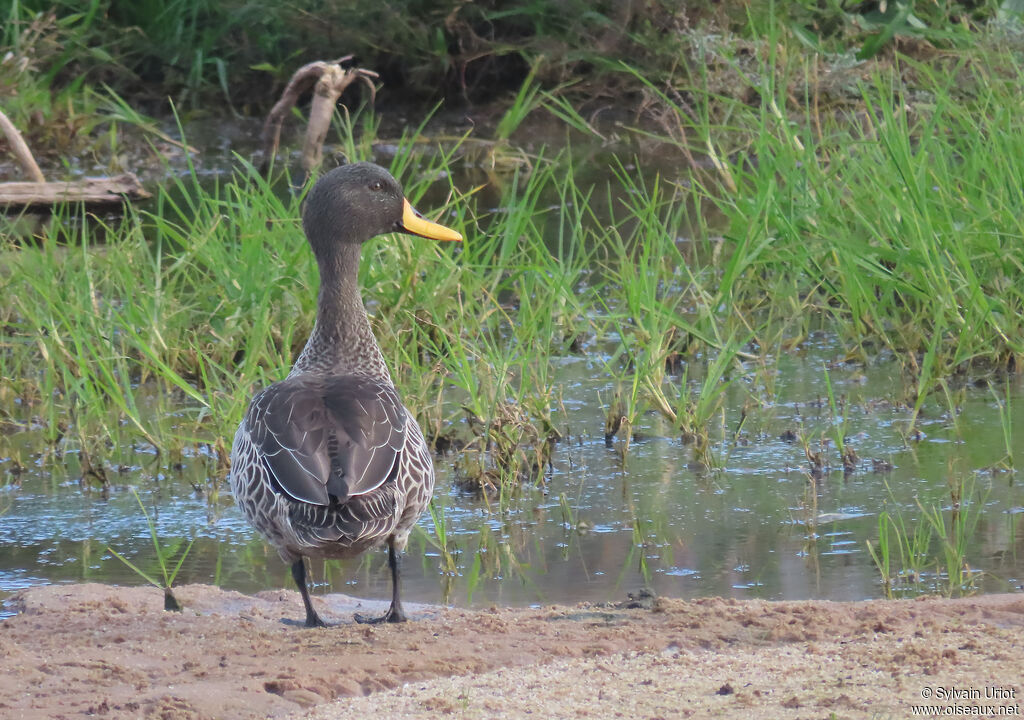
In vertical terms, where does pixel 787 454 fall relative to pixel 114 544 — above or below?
above

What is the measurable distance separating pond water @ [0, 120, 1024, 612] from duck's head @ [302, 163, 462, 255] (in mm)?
908

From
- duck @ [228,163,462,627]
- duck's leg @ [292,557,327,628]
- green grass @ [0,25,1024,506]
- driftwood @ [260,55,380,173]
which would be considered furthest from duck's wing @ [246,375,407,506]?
driftwood @ [260,55,380,173]

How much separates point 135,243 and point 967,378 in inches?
136

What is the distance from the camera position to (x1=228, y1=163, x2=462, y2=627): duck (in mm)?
3752

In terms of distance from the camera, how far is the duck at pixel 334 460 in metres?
3.75

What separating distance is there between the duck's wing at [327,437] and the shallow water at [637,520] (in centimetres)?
59

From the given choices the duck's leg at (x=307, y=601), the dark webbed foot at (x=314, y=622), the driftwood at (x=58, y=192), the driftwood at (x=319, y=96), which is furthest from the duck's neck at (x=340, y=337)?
the driftwood at (x=58, y=192)

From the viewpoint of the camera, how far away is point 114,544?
486cm

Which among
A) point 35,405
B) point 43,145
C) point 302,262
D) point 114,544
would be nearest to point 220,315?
point 302,262

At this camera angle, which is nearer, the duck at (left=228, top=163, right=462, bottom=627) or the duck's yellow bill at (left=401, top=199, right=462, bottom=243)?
the duck at (left=228, top=163, right=462, bottom=627)

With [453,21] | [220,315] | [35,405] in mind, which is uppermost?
[453,21]

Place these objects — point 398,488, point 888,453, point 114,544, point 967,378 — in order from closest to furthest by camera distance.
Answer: point 398,488 < point 114,544 < point 888,453 < point 967,378

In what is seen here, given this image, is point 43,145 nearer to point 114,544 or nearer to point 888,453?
point 114,544

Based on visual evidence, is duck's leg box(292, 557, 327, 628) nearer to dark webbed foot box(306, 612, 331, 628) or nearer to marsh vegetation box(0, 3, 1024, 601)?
dark webbed foot box(306, 612, 331, 628)
